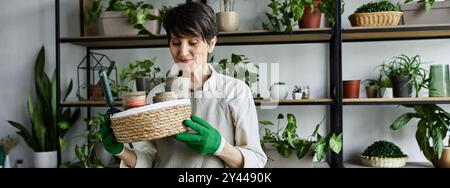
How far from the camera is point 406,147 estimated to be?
1055 millimetres

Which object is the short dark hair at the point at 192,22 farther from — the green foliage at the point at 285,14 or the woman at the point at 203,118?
the green foliage at the point at 285,14

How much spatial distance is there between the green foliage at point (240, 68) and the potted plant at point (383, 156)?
388 millimetres

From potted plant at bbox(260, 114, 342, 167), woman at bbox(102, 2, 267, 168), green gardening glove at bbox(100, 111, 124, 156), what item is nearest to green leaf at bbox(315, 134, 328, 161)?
potted plant at bbox(260, 114, 342, 167)

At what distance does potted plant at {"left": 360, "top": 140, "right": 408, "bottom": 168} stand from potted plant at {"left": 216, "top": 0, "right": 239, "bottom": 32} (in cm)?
50

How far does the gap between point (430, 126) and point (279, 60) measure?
17.9 inches

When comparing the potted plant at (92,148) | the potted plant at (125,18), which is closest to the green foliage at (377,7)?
the potted plant at (125,18)

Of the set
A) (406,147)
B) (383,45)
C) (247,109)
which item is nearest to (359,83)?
(383,45)

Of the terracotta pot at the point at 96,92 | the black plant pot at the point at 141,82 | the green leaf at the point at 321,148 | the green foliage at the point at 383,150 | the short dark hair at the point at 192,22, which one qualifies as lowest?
the green foliage at the point at 383,150

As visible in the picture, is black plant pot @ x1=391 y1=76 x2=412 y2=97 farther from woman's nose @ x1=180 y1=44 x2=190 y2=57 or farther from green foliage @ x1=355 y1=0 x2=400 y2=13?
woman's nose @ x1=180 y1=44 x2=190 y2=57

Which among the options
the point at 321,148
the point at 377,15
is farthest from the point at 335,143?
the point at 377,15

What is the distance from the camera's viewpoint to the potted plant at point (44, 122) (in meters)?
0.97

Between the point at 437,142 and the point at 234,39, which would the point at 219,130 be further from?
the point at 437,142

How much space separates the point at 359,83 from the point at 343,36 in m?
0.14
